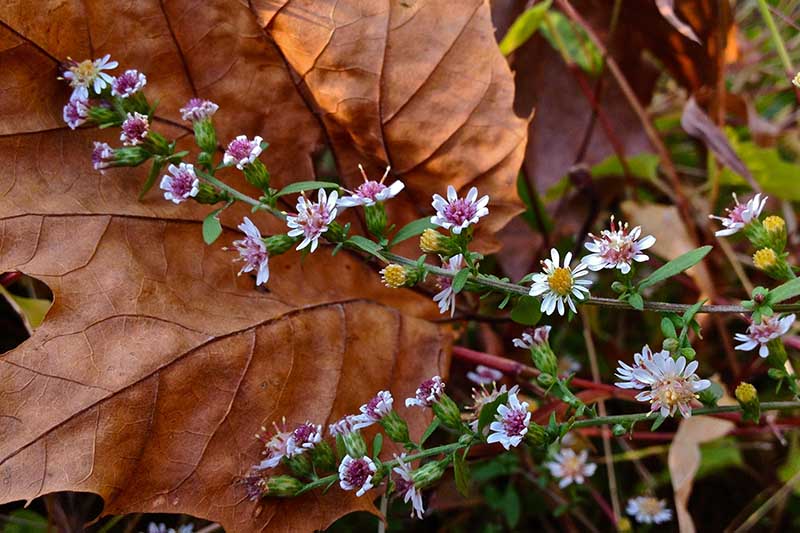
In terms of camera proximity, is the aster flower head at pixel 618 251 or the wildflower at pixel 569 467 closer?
the aster flower head at pixel 618 251

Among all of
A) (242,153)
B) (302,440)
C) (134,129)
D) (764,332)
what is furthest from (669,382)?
(134,129)

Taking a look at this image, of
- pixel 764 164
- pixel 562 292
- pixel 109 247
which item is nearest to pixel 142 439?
pixel 109 247

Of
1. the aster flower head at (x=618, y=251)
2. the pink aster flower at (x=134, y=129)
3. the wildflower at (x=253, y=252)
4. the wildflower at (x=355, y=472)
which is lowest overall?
the wildflower at (x=355, y=472)

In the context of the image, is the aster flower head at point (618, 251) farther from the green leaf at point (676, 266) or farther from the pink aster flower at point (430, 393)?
the pink aster flower at point (430, 393)

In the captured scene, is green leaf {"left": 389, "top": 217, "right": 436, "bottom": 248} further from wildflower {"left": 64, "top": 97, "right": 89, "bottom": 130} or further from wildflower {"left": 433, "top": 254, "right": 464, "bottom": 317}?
wildflower {"left": 64, "top": 97, "right": 89, "bottom": 130}

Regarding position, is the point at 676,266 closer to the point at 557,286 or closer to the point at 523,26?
the point at 557,286

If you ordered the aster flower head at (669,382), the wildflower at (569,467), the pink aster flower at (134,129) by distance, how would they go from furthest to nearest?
the wildflower at (569,467)
the pink aster flower at (134,129)
the aster flower head at (669,382)

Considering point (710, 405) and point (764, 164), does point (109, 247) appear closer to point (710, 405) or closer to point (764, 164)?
point (710, 405)

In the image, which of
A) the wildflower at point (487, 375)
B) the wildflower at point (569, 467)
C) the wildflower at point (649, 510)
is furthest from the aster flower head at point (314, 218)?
the wildflower at point (649, 510)

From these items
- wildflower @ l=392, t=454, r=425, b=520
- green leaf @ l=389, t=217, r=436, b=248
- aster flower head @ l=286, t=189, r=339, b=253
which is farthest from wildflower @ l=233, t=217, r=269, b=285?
wildflower @ l=392, t=454, r=425, b=520
